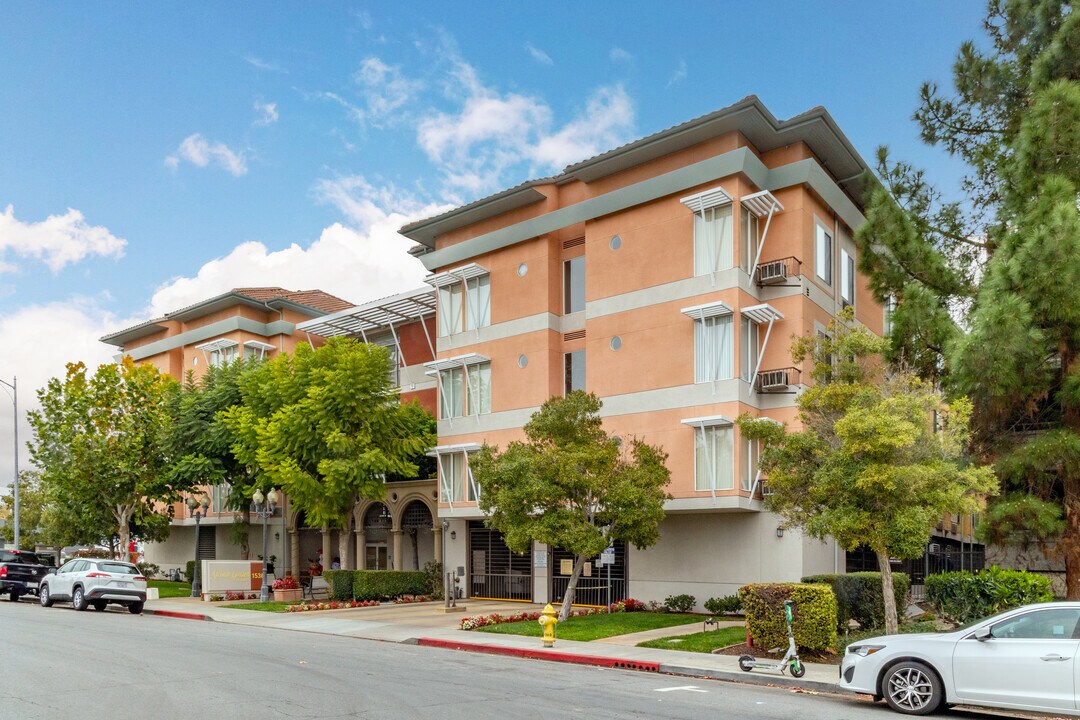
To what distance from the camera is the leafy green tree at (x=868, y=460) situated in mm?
16250

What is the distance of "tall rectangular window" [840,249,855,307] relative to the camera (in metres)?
28.9

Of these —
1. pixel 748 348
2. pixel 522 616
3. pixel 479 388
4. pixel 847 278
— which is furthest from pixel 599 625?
pixel 847 278

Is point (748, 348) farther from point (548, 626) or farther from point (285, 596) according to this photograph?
point (285, 596)

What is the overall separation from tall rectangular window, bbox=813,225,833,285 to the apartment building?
0.09 meters

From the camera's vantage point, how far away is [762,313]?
2539 cm

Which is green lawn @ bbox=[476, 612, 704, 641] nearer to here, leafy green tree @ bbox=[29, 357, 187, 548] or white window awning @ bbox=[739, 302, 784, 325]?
white window awning @ bbox=[739, 302, 784, 325]

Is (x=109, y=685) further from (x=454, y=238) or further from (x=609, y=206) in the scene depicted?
(x=454, y=238)

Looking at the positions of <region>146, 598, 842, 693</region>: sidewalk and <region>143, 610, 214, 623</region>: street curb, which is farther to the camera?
<region>143, 610, 214, 623</region>: street curb

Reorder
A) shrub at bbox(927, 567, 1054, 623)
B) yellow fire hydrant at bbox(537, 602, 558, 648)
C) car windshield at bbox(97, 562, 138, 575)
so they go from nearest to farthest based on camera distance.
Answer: shrub at bbox(927, 567, 1054, 623), yellow fire hydrant at bbox(537, 602, 558, 648), car windshield at bbox(97, 562, 138, 575)

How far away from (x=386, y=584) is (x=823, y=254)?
17.4 metres

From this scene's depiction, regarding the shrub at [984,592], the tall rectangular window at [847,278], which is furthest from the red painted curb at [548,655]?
the tall rectangular window at [847,278]

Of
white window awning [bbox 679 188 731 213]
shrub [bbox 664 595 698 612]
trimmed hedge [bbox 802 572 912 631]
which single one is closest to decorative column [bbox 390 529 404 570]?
shrub [bbox 664 595 698 612]

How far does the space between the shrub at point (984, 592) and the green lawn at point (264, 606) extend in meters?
18.9

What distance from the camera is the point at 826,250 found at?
27922 mm
